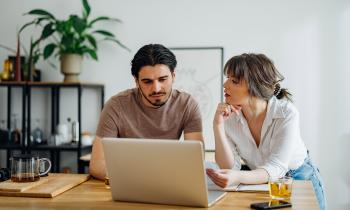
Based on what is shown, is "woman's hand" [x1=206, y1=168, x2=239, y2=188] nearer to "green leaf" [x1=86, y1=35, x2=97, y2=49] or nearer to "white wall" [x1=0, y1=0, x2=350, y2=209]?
"white wall" [x1=0, y1=0, x2=350, y2=209]

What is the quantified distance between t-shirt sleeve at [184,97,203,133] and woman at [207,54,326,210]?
0.14 meters

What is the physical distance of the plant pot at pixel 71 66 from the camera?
4094 millimetres

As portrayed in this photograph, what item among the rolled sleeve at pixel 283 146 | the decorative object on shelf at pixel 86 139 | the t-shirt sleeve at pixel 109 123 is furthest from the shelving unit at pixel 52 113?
the rolled sleeve at pixel 283 146

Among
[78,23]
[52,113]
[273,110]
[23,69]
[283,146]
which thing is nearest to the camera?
[283,146]

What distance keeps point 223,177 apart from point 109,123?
0.81 metres

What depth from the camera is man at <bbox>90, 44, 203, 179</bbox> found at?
2.48m

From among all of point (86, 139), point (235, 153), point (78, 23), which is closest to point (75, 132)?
point (86, 139)

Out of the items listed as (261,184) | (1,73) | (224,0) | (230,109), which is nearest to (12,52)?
(1,73)

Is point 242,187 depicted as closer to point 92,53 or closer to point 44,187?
point 44,187

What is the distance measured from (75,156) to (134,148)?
284 cm

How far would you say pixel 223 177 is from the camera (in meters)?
1.93

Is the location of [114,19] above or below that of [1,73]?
above

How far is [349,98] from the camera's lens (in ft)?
12.9

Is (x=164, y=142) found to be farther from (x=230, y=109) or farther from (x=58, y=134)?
(x=58, y=134)
